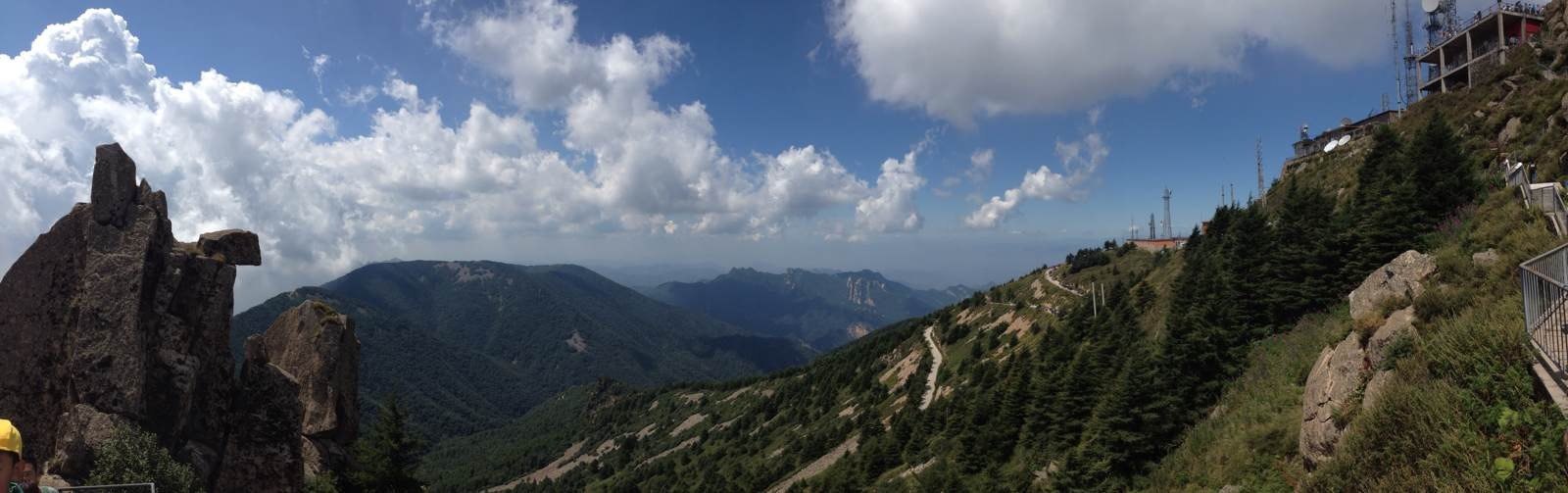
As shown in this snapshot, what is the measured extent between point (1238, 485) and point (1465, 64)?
75.0 meters

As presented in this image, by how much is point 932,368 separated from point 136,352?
236 ft

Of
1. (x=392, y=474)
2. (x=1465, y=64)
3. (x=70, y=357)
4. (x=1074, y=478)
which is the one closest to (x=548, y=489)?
(x=392, y=474)

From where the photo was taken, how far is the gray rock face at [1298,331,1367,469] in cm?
1292

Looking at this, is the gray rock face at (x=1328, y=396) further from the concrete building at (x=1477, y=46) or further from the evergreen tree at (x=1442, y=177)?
the concrete building at (x=1477, y=46)

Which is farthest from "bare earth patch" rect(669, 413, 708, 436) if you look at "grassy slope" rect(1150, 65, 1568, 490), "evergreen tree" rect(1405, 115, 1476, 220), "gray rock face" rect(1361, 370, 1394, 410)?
"gray rock face" rect(1361, 370, 1394, 410)

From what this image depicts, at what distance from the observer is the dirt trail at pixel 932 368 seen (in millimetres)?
65188

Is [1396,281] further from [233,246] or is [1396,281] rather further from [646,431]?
[646,431]

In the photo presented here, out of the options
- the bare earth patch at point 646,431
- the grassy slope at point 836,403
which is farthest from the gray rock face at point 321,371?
the bare earth patch at point 646,431

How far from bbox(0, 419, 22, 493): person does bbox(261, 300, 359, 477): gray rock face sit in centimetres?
3776

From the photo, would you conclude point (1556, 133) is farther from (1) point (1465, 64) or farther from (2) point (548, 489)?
(2) point (548, 489)

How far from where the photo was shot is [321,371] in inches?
1471

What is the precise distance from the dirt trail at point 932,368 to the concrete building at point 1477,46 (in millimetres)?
53117

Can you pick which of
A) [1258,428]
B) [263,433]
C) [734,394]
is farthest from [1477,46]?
[734,394]

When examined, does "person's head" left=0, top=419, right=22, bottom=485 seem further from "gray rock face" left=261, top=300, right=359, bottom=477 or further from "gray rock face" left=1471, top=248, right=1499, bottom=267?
"gray rock face" left=261, top=300, right=359, bottom=477
